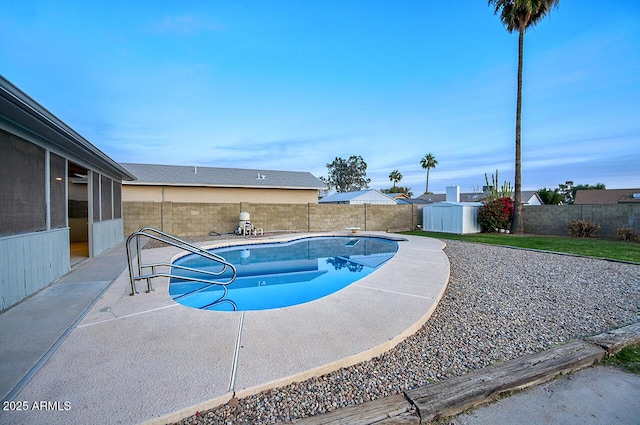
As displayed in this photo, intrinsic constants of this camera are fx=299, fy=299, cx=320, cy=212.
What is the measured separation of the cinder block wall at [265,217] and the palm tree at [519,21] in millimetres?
5055

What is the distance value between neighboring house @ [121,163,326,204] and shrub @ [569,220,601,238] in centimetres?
1261

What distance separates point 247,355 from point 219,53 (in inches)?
524

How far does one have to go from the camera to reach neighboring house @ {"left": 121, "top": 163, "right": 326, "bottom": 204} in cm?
1552

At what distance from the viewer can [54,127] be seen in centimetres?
446

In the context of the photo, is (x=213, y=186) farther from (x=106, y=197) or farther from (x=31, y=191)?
(x=31, y=191)

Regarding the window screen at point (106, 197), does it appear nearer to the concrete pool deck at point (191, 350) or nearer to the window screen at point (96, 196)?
the window screen at point (96, 196)

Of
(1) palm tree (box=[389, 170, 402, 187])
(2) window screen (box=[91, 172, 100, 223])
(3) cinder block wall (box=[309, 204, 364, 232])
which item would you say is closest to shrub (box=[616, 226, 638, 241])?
(3) cinder block wall (box=[309, 204, 364, 232])

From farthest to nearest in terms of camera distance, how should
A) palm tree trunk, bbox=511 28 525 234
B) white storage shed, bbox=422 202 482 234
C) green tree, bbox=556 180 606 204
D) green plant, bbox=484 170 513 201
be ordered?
green tree, bbox=556 180 606 204, green plant, bbox=484 170 513 201, white storage shed, bbox=422 202 482 234, palm tree trunk, bbox=511 28 525 234

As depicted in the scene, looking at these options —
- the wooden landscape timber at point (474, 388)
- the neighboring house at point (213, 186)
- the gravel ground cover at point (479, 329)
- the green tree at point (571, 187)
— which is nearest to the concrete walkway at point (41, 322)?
the gravel ground cover at point (479, 329)

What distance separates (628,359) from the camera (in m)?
2.96

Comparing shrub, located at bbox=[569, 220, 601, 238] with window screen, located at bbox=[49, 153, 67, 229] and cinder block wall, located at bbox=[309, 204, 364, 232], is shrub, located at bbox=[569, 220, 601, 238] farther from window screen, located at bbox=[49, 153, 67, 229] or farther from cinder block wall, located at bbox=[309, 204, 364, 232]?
window screen, located at bbox=[49, 153, 67, 229]

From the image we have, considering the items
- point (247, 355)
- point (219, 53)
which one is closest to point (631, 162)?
point (219, 53)

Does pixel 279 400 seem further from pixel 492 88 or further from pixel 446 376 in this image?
pixel 492 88

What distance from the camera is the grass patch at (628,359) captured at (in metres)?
2.82
